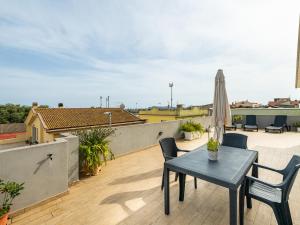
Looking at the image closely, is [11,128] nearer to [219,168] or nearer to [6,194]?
[6,194]

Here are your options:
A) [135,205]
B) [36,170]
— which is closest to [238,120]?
[135,205]

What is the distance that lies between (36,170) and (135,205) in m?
1.84

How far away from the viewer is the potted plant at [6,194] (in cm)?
224

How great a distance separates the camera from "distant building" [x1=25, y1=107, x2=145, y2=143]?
13070 mm

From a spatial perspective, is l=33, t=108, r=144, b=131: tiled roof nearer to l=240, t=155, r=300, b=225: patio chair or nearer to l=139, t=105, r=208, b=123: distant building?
l=139, t=105, r=208, b=123: distant building

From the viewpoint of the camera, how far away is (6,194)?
2602mm

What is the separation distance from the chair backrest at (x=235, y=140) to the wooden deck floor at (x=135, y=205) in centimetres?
107

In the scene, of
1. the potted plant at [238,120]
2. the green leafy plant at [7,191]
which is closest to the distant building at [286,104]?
the potted plant at [238,120]

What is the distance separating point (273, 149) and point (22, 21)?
10905 millimetres

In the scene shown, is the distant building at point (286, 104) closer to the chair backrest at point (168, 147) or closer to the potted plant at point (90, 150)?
the chair backrest at point (168, 147)

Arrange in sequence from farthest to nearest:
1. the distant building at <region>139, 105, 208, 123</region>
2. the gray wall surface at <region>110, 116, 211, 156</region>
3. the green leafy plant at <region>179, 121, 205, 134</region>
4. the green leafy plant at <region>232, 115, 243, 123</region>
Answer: the distant building at <region>139, 105, 208, 123</region> < the green leafy plant at <region>232, 115, 243, 123</region> < the green leafy plant at <region>179, 121, 205, 134</region> < the gray wall surface at <region>110, 116, 211, 156</region>

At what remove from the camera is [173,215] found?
2.74 m

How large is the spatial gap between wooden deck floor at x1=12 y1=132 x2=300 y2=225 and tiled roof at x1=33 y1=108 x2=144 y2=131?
35.7 ft

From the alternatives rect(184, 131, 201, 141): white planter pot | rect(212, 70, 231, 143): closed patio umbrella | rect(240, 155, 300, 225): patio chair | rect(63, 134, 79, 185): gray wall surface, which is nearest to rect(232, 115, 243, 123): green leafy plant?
rect(184, 131, 201, 141): white planter pot
